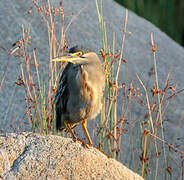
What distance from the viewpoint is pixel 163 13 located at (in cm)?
837

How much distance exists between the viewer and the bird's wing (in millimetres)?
3870

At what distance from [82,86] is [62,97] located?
11.0 inches

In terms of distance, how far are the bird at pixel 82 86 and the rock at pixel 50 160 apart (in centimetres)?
66

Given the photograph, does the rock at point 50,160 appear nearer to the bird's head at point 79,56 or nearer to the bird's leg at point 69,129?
the bird's leg at point 69,129

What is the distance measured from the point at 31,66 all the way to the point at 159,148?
1679mm

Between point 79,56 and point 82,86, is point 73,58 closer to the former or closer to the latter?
point 79,56

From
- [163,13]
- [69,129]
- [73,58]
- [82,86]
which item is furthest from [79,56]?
[163,13]

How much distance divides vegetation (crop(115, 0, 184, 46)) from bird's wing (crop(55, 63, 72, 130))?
460cm

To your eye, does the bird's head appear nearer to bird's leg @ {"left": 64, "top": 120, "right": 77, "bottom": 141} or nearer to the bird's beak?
the bird's beak

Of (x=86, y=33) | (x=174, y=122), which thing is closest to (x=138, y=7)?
(x=86, y=33)

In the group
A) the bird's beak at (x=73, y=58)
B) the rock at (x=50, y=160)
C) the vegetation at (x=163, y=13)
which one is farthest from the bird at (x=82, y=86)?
the vegetation at (x=163, y=13)

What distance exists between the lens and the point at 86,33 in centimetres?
584

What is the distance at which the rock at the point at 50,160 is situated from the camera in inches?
109

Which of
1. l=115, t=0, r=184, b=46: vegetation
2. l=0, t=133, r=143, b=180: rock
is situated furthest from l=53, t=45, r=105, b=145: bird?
l=115, t=0, r=184, b=46: vegetation
